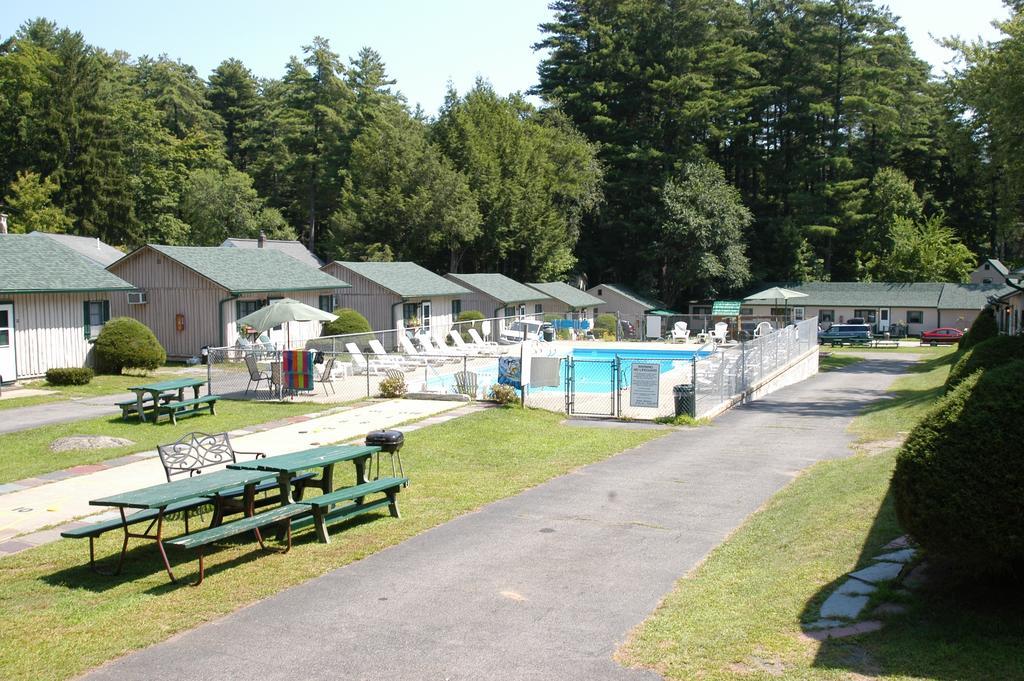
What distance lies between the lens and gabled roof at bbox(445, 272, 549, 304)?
47.0 meters

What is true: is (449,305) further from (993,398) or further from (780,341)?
(993,398)

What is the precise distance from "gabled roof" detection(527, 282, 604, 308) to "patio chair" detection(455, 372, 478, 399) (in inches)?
1142

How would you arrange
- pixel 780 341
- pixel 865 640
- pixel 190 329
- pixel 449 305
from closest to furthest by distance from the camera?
pixel 865 640 < pixel 780 341 < pixel 190 329 < pixel 449 305

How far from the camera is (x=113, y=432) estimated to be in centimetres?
1808

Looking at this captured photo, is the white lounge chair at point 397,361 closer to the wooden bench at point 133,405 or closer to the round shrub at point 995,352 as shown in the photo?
the wooden bench at point 133,405

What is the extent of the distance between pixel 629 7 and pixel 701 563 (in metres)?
68.2

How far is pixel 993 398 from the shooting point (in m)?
6.79

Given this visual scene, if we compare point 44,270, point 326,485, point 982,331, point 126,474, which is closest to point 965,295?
point 982,331

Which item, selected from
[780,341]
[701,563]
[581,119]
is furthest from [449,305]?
[701,563]

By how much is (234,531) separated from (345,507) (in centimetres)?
218

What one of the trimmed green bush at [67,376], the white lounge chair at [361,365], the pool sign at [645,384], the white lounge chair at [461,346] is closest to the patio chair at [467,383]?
the white lounge chair at [361,365]

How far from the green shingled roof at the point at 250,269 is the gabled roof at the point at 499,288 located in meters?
9.10

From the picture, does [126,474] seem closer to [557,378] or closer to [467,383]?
[557,378]

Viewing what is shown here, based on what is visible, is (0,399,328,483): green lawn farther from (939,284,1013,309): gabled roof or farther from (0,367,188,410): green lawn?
(939,284,1013,309): gabled roof
